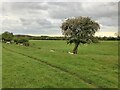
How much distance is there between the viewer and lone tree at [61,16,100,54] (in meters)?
65.8

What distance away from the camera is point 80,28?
66000mm

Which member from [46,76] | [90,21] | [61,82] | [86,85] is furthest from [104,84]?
[90,21]

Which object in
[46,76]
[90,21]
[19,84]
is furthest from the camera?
[90,21]

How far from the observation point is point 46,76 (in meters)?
24.4

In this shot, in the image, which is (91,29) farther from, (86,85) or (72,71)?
(86,85)

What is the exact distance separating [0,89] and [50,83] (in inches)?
164

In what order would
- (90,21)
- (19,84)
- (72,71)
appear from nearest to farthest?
(19,84)
(72,71)
(90,21)

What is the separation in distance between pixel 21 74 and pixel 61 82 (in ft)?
17.5

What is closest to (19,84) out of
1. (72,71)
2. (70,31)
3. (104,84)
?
(104,84)

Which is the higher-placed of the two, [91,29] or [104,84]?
[91,29]

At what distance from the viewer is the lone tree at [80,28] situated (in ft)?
216

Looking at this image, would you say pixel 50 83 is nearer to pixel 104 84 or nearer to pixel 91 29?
pixel 104 84

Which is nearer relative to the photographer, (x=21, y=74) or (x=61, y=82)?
(x=61, y=82)

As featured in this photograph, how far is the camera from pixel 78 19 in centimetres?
6650
